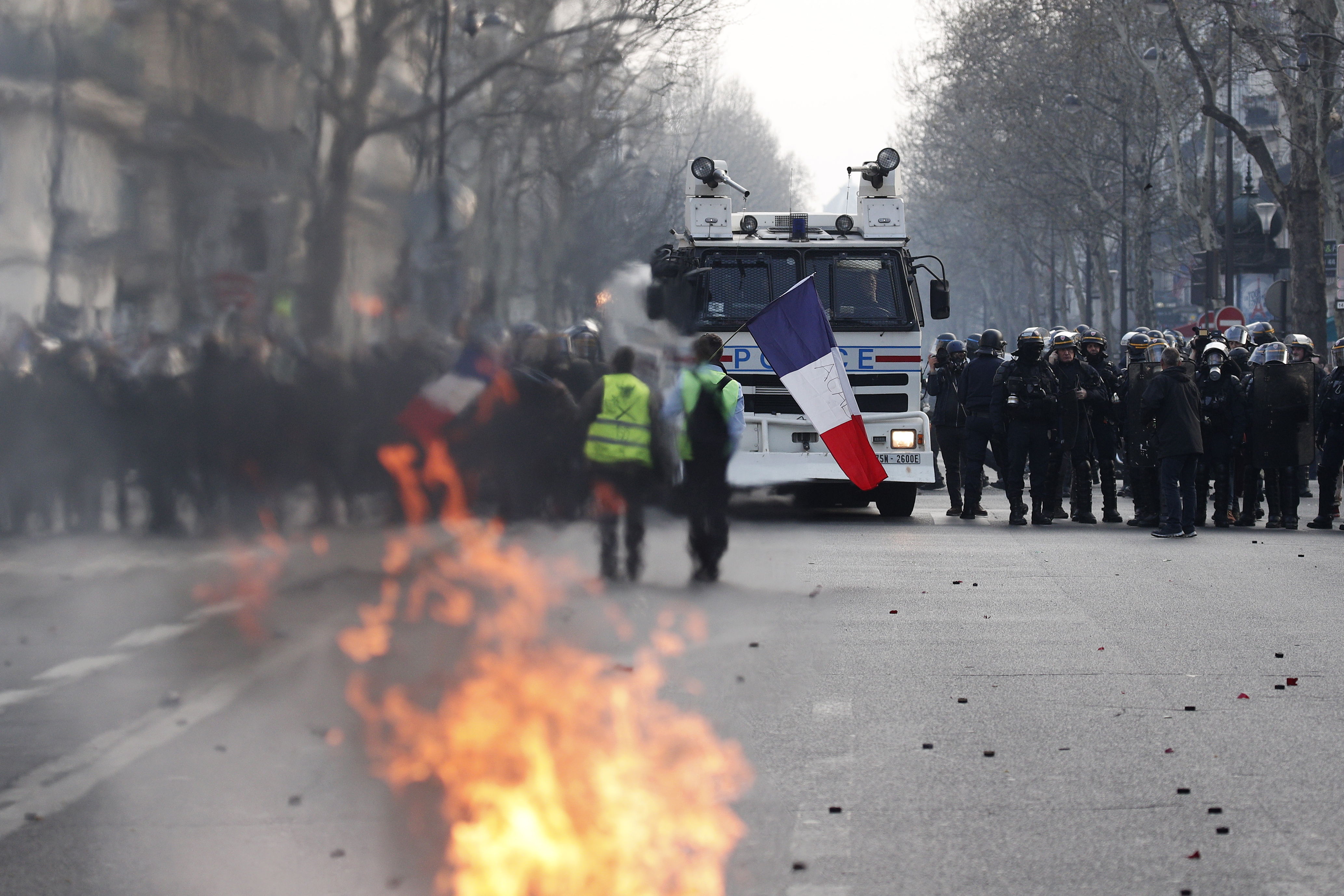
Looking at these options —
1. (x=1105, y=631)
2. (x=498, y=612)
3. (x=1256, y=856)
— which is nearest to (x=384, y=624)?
(x=498, y=612)

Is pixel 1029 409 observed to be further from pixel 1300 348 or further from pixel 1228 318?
pixel 1228 318

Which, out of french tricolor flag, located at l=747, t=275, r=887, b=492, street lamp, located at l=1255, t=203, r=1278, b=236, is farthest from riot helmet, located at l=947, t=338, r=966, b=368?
street lamp, located at l=1255, t=203, r=1278, b=236

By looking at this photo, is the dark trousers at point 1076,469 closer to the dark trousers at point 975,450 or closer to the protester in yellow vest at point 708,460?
the dark trousers at point 975,450

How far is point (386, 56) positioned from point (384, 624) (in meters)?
1.81

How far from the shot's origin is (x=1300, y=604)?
A: 1021 cm

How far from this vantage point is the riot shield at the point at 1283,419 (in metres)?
15.4

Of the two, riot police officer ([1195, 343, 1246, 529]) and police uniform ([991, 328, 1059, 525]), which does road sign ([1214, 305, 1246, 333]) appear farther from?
police uniform ([991, 328, 1059, 525])

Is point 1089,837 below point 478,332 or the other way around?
below

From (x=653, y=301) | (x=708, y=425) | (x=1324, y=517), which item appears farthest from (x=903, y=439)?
(x=653, y=301)

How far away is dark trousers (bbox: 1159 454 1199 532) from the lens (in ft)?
48.0

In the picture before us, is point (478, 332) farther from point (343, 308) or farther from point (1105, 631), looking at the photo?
point (1105, 631)

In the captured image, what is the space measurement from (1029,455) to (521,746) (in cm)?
1128

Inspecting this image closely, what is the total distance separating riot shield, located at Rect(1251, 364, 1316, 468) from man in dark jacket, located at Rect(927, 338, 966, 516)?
9.11 feet

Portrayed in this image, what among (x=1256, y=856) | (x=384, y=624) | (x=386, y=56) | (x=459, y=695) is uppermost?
(x=386, y=56)
